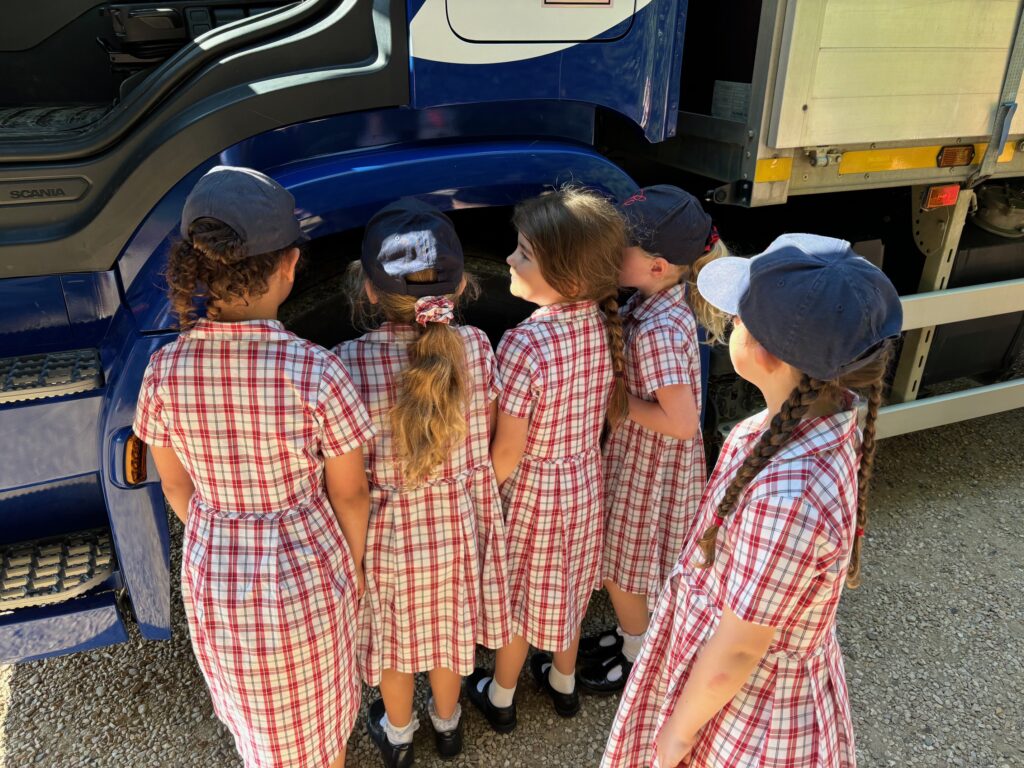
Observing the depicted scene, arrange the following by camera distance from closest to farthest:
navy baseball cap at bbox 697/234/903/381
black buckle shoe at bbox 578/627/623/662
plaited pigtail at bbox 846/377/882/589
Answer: navy baseball cap at bbox 697/234/903/381, plaited pigtail at bbox 846/377/882/589, black buckle shoe at bbox 578/627/623/662

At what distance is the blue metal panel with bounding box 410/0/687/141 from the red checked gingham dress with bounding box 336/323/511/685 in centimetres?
58

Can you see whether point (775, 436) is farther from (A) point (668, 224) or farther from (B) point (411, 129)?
(B) point (411, 129)

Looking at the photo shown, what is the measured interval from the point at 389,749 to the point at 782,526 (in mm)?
1344

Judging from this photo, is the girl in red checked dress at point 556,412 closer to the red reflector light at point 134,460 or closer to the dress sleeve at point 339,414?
the dress sleeve at point 339,414

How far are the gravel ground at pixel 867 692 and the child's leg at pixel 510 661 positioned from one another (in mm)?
173

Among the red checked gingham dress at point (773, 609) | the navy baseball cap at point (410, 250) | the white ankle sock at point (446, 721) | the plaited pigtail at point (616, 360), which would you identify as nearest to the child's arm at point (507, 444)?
the plaited pigtail at point (616, 360)

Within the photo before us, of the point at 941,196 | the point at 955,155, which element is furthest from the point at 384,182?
the point at 941,196

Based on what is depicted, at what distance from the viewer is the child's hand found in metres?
1.33

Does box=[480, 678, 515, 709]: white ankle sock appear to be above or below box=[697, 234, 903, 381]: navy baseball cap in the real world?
below

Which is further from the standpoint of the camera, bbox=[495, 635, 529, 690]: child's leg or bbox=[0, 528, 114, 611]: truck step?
bbox=[495, 635, 529, 690]: child's leg

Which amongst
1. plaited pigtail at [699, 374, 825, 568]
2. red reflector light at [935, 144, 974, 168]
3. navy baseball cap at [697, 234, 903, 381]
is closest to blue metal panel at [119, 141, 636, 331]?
navy baseball cap at [697, 234, 903, 381]

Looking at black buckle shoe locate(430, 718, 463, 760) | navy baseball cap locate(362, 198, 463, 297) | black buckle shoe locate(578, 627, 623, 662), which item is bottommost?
black buckle shoe locate(578, 627, 623, 662)

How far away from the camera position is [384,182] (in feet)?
5.74

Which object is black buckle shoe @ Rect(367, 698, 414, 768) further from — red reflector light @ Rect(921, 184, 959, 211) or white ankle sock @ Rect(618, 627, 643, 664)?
red reflector light @ Rect(921, 184, 959, 211)
